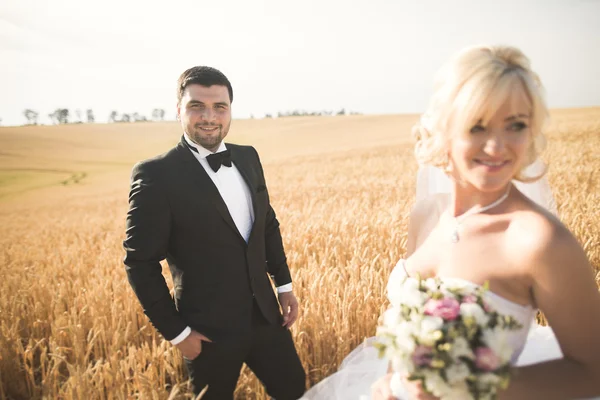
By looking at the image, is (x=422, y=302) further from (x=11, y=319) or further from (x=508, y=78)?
(x=11, y=319)

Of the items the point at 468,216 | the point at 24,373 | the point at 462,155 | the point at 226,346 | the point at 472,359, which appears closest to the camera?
the point at 472,359

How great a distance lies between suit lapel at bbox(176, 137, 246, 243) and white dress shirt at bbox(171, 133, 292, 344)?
88 millimetres

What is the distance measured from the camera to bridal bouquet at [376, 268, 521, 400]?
41.0 inches

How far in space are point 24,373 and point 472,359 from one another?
3.42 meters

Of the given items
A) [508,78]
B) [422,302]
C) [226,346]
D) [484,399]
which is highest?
[508,78]

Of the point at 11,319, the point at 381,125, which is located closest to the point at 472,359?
the point at 11,319

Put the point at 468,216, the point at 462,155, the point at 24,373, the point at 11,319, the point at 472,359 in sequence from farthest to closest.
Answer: the point at 11,319 < the point at 24,373 < the point at 468,216 < the point at 462,155 < the point at 472,359

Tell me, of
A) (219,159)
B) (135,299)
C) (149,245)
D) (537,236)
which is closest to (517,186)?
(537,236)

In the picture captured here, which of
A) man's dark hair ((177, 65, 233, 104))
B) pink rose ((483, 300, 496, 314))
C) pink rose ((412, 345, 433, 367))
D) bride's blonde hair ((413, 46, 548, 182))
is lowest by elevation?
pink rose ((412, 345, 433, 367))

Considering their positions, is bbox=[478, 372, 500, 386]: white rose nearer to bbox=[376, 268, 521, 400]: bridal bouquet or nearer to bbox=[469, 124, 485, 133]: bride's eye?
bbox=[376, 268, 521, 400]: bridal bouquet

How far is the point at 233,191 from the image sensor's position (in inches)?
90.8

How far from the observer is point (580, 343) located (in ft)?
4.11

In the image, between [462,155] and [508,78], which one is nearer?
[508,78]

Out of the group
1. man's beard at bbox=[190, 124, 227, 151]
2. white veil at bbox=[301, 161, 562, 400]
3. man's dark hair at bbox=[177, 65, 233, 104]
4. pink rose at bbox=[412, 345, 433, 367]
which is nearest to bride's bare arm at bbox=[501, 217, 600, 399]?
pink rose at bbox=[412, 345, 433, 367]
